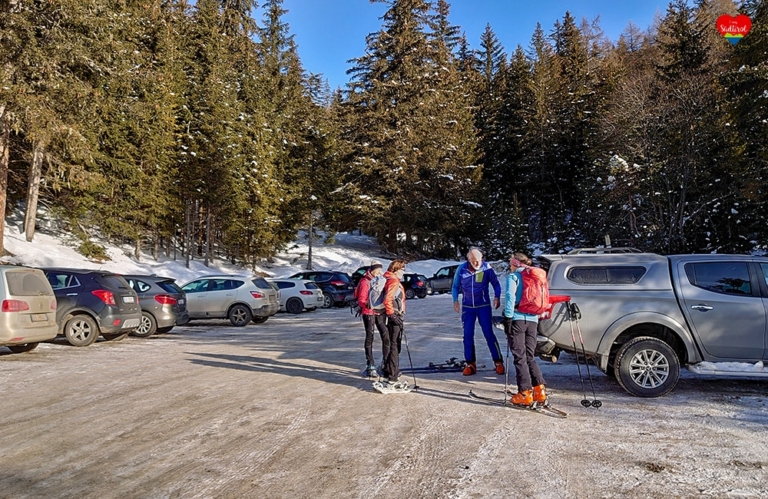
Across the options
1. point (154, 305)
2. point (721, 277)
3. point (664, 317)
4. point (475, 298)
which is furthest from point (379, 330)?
point (154, 305)

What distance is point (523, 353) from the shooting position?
6.21 metres

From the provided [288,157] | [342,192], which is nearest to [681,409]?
[342,192]

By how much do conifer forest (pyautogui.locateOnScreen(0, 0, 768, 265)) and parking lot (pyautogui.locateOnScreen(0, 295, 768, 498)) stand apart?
13.3 m

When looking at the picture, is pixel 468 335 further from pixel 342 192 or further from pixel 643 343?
pixel 342 192

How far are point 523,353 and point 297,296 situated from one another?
53.5 ft

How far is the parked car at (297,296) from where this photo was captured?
→ 2169cm

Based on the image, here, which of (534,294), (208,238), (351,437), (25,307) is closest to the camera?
(351,437)

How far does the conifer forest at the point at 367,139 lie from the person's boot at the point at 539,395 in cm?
1685

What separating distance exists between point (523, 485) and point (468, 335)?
4224 mm

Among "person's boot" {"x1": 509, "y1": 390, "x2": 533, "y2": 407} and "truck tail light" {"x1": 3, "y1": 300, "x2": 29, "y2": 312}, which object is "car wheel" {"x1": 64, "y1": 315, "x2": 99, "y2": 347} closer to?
"truck tail light" {"x1": 3, "y1": 300, "x2": 29, "y2": 312}

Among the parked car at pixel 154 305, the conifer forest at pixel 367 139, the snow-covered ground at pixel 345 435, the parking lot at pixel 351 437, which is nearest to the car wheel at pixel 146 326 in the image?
the parked car at pixel 154 305

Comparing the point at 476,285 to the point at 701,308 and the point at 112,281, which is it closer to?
the point at 701,308

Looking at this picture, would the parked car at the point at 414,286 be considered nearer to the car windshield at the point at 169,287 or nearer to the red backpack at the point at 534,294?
the car windshield at the point at 169,287

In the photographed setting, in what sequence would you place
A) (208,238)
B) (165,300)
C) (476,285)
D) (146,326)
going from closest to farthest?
(476,285) → (146,326) → (165,300) → (208,238)
